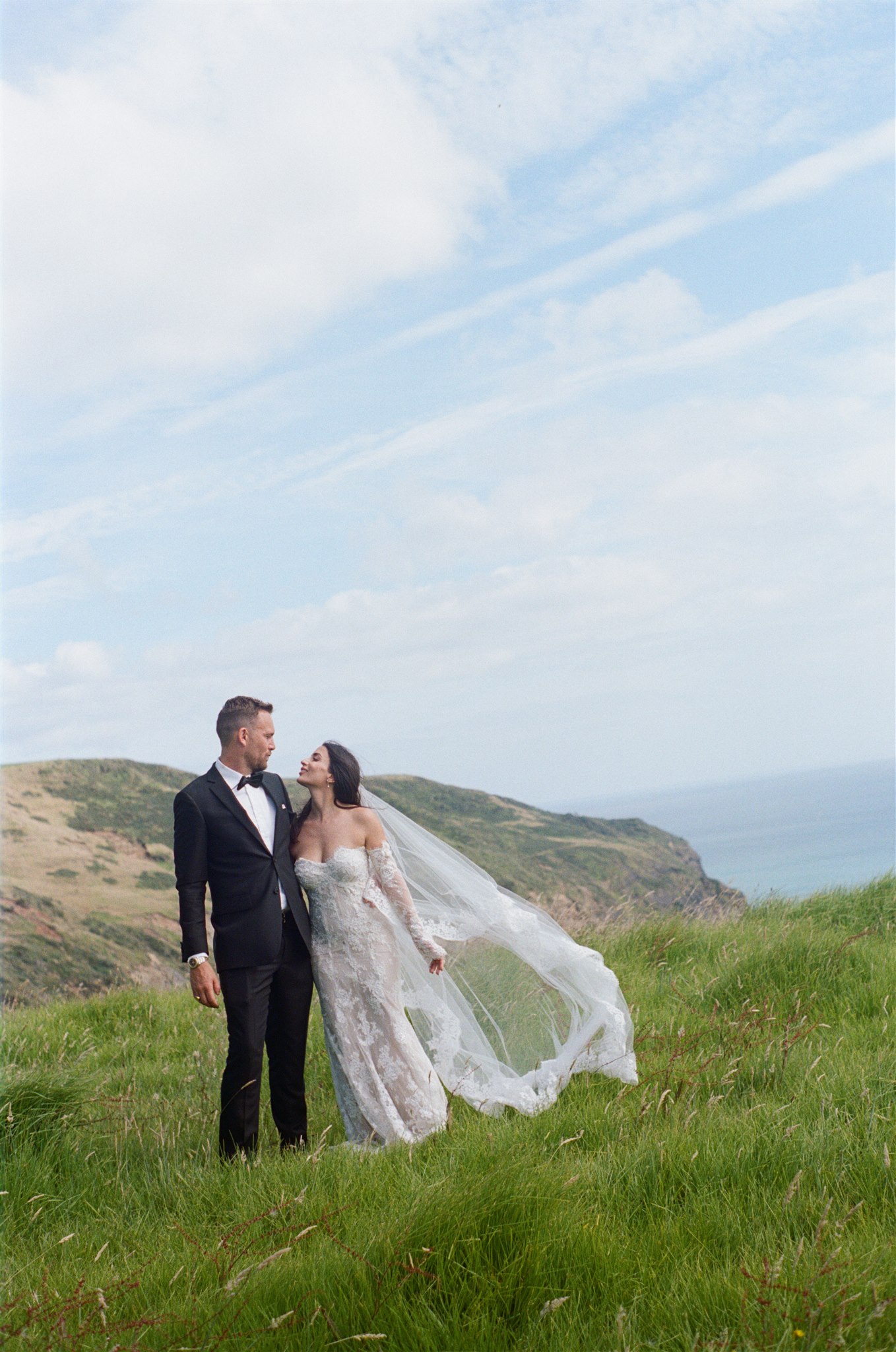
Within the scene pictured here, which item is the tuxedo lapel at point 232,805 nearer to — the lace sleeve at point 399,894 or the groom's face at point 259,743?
the groom's face at point 259,743

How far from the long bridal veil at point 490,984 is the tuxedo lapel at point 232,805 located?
→ 102 centimetres

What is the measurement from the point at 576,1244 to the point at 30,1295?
2106 mm

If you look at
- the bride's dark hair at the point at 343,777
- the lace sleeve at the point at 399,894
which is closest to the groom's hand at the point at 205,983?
the bride's dark hair at the point at 343,777

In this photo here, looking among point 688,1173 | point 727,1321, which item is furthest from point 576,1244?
point 688,1173

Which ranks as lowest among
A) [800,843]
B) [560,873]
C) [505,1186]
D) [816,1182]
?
[800,843]

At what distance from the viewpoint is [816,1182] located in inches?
160

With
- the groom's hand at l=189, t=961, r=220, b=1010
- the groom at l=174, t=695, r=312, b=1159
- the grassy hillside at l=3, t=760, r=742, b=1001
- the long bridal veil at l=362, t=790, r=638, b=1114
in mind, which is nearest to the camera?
the groom's hand at l=189, t=961, r=220, b=1010

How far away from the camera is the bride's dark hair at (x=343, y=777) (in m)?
6.74

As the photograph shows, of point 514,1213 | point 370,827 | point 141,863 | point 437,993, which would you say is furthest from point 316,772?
point 141,863

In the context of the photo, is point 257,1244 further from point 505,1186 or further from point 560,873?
point 560,873

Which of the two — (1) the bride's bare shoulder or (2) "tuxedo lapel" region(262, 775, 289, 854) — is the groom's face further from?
(1) the bride's bare shoulder

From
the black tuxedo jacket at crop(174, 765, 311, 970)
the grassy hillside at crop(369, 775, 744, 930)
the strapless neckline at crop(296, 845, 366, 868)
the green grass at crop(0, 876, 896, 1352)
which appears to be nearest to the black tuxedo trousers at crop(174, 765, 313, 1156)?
the black tuxedo jacket at crop(174, 765, 311, 970)

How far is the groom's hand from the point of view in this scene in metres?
5.97

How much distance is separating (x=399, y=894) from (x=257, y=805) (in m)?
1.12
